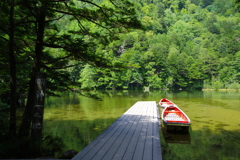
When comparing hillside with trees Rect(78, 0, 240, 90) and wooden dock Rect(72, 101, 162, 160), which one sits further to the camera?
hillside with trees Rect(78, 0, 240, 90)

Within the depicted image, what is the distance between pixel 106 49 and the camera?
42.4m

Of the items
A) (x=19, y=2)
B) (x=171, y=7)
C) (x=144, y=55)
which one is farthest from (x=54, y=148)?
(x=171, y=7)

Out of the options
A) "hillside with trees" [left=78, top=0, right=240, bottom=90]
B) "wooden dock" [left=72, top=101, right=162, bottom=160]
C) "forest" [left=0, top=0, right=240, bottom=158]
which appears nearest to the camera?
"wooden dock" [left=72, top=101, right=162, bottom=160]

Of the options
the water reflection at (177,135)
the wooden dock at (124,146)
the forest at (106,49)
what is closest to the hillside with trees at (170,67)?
the forest at (106,49)

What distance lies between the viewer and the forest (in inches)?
191

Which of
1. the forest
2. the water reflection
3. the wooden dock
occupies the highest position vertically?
the forest

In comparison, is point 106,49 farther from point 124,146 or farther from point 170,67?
point 124,146

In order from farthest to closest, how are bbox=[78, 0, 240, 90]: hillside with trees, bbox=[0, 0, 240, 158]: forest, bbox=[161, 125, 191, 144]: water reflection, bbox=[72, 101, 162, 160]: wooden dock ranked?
bbox=[78, 0, 240, 90]: hillside with trees < bbox=[161, 125, 191, 144]: water reflection < bbox=[0, 0, 240, 158]: forest < bbox=[72, 101, 162, 160]: wooden dock

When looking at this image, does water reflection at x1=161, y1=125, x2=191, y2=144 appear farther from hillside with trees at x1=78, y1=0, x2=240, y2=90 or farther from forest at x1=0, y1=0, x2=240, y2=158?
hillside with trees at x1=78, y1=0, x2=240, y2=90

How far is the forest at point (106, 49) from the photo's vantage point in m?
4.84

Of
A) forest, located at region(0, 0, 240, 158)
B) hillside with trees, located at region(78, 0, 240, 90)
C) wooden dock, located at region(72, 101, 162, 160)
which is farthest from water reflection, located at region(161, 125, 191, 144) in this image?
hillside with trees, located at region(78, 0, 240, 90)

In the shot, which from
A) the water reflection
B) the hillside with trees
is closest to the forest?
the hillside with trees

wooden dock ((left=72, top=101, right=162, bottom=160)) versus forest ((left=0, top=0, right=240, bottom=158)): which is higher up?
forest ((left=0, top=0, right=240, bottom=158))

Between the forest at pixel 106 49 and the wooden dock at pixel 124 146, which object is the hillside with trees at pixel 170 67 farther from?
the wooden dock at pixel 124 146
